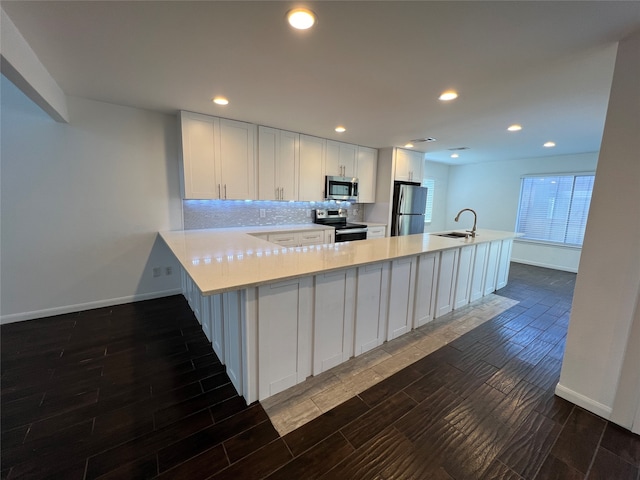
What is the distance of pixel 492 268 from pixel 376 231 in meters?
1.96

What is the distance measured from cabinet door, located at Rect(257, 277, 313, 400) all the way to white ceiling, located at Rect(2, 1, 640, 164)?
1.58m

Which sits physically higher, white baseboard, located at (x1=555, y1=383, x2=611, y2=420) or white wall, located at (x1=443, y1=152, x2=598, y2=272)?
white wall, located at (x1=443, y1=152, x2=598, y2=272)

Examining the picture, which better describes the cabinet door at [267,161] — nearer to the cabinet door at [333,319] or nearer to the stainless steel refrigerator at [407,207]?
the cabinet door at [333,319]

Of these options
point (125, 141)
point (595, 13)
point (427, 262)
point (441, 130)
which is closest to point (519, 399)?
point (427, 262)

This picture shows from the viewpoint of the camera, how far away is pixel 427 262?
2.67 m

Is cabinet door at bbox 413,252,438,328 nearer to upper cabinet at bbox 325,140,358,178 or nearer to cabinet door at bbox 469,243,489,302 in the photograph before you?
cabinet door at bbox 469,243,489,302

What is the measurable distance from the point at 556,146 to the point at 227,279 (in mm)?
5822

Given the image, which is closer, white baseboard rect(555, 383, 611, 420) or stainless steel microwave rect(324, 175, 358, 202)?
white baseboard rect(555, 383, 611, 420)

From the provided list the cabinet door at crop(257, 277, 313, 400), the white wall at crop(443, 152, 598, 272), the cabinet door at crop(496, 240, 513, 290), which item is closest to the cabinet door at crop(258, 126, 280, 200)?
the cabinet door at crop(257, 277, 313, 400)

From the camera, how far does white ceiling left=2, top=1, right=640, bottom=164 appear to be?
139cm

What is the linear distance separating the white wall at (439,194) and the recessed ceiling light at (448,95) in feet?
15.1

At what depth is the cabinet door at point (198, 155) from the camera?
3.11 metres

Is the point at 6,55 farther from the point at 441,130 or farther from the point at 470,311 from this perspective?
the point at 470,311

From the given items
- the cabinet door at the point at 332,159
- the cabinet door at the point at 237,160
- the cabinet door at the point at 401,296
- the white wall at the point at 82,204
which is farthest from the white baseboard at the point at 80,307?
the cabinet door at the point at 332,159
